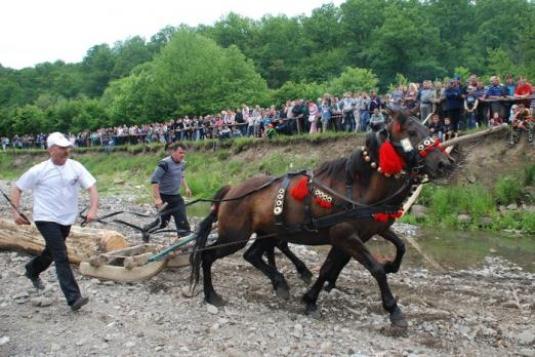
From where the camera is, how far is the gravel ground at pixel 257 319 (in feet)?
19.1

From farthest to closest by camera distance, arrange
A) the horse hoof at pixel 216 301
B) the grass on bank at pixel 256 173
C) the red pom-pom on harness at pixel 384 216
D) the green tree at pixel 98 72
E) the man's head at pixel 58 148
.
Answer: the green tree at pixel 98 72
the grass on bank at pixel 256 173
the horse hoof at pixel 216 301
the man's head at pixel 58 148
the red pom-pom on harness at pixel 384 216

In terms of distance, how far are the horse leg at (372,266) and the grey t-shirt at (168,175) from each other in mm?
3844

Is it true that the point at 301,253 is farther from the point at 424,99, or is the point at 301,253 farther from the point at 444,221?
the point at 424,99

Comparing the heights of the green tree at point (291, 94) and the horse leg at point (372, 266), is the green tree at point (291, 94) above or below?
above

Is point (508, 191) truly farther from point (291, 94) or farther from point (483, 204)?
point (291, 94)

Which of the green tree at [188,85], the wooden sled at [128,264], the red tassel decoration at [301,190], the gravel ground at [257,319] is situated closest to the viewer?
the gravel ground at [257,319]

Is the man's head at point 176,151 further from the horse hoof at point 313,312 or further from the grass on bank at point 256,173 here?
the horse hoof at point 313,312

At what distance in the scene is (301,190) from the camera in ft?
22.8

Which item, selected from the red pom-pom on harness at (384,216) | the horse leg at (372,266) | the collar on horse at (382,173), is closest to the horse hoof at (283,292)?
the collar on horse at (382,173)

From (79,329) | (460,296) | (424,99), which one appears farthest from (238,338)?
(424,99)

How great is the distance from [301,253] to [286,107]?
14.1m

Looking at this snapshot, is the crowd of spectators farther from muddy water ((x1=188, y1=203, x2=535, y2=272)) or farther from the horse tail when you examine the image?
muddy water ((x1=188, y1=203, x2=535, y2=272))

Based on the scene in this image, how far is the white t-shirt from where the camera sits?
261 inches

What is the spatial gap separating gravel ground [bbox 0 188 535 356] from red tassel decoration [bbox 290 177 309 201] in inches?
57.1
